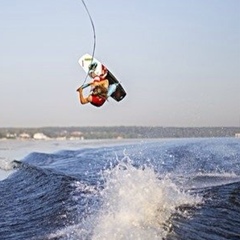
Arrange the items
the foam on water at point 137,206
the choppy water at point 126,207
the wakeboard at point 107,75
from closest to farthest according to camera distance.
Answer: the foam on water at point 137,206 → the choppy water at point 126,207 → the wakeboard at point 107,75

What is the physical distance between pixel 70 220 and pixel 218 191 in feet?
10.5

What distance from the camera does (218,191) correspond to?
11.0 meters

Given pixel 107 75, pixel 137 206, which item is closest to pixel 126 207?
pixel 137 206

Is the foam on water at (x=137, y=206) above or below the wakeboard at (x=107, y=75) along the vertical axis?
below

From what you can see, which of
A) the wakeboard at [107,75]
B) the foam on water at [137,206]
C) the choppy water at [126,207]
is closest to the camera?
the foam on water at [137,206]

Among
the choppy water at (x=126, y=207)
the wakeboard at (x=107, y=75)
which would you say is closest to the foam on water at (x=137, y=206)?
the choppy water at (x=126, y=207)

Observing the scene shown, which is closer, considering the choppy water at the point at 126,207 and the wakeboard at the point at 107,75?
the choppy water at the point at 126,207

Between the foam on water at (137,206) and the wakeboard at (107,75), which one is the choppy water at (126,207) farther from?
the wakeboard at (107,75)

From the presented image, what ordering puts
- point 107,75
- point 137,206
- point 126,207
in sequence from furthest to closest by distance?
point 107,75
point 137,206
point 126,207

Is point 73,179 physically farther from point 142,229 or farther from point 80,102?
point 142,229

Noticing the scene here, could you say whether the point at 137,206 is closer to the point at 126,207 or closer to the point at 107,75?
the point at 126,207

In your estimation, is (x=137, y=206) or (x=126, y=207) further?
(x=137, y=206)

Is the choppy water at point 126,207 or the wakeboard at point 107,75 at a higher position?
the wakeboard at point 107,75

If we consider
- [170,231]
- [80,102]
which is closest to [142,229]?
[170,231]
